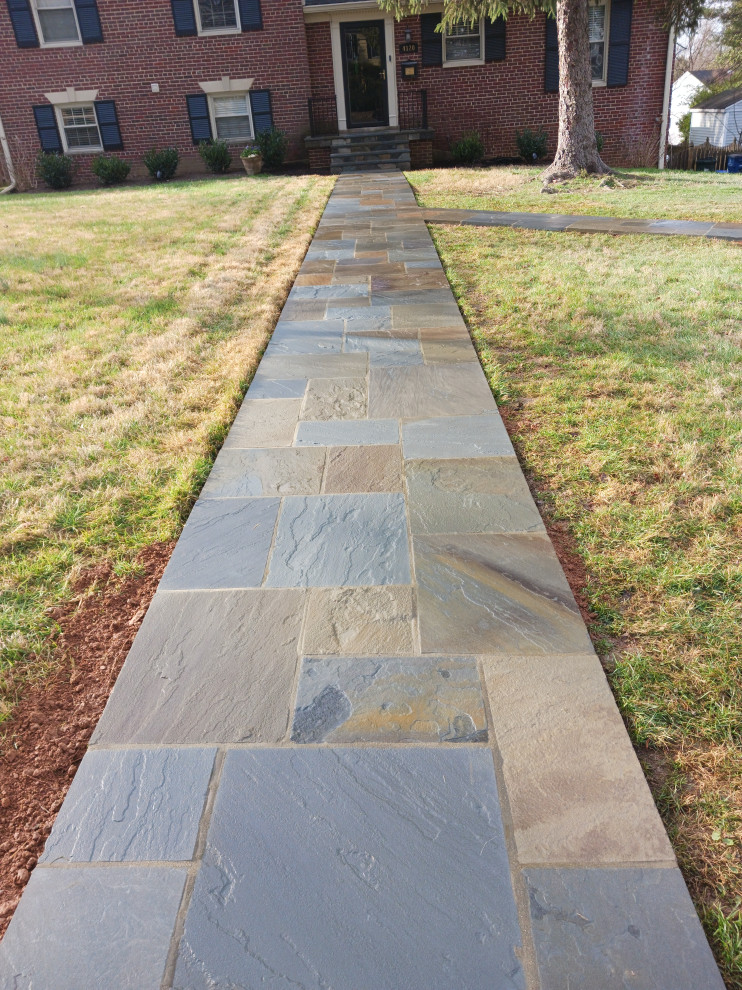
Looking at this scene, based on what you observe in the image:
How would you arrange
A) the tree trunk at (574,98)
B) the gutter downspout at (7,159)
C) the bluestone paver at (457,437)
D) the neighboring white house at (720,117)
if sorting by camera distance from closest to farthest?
the bluestone paver at (457,437) → the tree trunk at (574,98) → the gutter downspout at (7,159) → the neighboring white house at (720,117)

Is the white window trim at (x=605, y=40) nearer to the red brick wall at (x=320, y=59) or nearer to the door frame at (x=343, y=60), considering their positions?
the door frame at (x=343, y=60)

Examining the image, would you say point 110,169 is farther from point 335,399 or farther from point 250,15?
point 335,399

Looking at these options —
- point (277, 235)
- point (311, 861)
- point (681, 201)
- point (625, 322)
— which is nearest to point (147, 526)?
point (311, 861)

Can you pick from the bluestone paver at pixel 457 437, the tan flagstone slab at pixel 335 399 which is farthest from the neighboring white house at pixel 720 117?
the bluestone paver at pixel 457 437

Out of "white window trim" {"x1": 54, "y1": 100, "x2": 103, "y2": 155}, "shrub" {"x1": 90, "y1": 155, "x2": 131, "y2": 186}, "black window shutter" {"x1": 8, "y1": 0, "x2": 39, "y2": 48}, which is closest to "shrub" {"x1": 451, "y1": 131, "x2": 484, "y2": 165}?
"shrub" {"x1": 90, "y1": 155, "x2": 131, "y2": 186}

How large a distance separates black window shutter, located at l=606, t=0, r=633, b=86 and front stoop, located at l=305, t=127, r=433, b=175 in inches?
158

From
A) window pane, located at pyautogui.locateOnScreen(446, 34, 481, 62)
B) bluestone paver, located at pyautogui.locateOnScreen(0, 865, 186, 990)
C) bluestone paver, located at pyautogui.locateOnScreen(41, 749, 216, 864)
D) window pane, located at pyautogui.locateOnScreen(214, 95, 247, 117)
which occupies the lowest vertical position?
bluestone paver, located at pyautogui.locateOnScreen(0, 865, 186, 990)

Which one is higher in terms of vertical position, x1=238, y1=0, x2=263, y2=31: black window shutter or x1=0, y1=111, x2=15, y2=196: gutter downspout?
x1=238, y1=0, x2=263, y2=31: black window shutter

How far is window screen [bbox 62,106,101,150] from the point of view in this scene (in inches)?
598

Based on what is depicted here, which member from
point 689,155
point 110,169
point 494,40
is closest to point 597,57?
point 494,40

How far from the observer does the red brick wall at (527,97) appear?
14.0m

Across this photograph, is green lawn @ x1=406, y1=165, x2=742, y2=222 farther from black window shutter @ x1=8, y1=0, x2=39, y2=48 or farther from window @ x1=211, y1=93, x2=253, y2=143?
black window shutter @ x1=8, y1=0, x2=39, y2=48

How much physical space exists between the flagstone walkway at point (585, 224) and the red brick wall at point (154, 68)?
821 cm

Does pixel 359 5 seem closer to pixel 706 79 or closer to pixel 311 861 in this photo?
pixel 311 861
